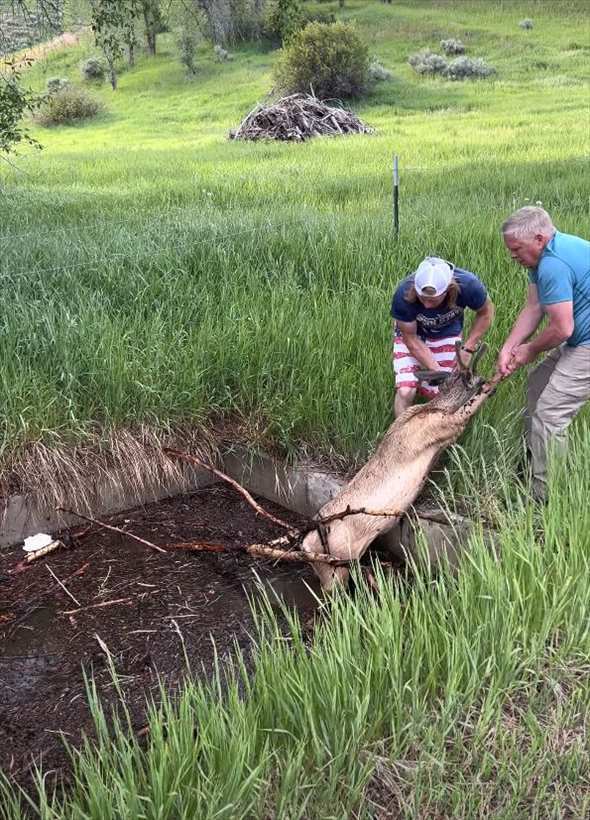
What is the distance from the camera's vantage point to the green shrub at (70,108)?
33.0 metres

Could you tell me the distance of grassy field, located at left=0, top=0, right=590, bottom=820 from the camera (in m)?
2.08

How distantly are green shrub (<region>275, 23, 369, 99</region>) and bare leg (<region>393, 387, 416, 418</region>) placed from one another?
25.4 meters

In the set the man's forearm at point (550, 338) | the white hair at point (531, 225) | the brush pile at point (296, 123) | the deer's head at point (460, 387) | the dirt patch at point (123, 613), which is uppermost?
the white hair at point (531, 225)

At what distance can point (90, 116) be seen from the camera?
33344mm

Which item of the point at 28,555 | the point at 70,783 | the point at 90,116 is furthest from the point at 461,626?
the point at 90,116

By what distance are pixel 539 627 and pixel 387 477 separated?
1.23m

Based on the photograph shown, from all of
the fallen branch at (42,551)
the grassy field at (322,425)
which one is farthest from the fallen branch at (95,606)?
the grassy field at (322,425)

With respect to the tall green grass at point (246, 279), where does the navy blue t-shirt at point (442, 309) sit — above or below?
above

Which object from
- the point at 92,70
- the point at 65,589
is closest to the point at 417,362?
the point at 65,589

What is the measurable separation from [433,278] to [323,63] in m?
26.4

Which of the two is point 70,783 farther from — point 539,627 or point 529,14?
point 529,14

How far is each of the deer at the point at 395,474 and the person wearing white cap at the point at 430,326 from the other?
0.28 meters

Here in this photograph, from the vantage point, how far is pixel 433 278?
148 inches

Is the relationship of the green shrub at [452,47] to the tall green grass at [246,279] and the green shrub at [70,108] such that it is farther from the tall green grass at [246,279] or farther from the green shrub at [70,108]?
the tall green grass at [246,279]
